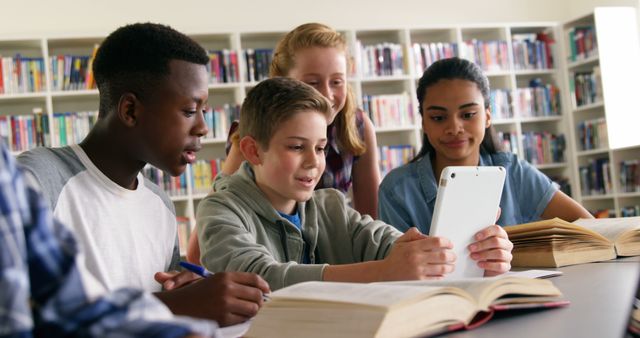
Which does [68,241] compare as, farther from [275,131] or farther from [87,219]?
[275,131]

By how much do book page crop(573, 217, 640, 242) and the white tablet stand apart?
1.47ft

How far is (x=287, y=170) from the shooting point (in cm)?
157

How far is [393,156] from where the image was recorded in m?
5.70

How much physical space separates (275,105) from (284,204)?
0.23m

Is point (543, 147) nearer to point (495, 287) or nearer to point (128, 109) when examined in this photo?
point (128, 109)

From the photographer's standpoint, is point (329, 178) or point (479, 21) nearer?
point (329, 178)

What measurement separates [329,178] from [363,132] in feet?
0.94

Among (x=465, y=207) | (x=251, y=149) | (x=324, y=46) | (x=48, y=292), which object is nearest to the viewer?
(x=48, y=292)

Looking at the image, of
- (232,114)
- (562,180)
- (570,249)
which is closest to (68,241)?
(570,249)

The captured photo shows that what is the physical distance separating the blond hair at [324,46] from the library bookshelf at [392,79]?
3041 millimetres

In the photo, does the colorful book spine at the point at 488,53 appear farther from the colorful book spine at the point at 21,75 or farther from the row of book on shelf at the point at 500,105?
the colorful book spine at the point at 21,75

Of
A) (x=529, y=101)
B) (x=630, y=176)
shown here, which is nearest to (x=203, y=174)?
(x=529, y=101)

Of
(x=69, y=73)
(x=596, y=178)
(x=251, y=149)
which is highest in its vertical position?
(x=69, y=73)

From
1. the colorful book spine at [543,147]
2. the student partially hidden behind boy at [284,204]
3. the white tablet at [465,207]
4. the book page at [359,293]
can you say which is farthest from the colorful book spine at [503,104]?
the book page at [359,293]
